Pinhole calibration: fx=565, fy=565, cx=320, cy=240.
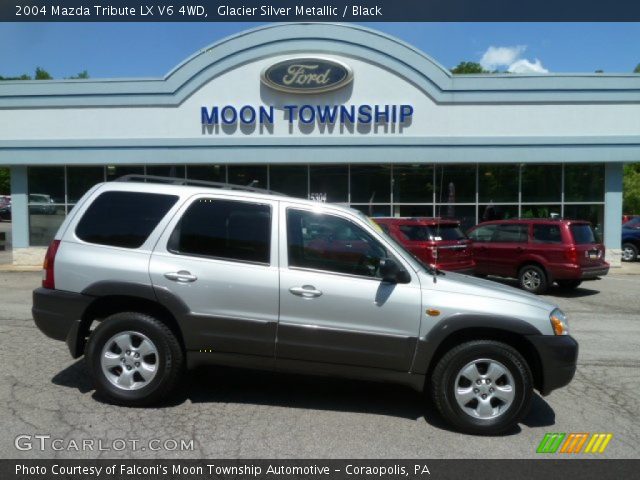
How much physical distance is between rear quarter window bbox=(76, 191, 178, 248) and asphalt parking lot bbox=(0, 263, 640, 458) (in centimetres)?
147

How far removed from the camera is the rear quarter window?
5.03 metres

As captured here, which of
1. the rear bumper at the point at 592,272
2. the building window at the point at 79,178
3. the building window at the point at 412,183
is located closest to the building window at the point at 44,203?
the building window at the point at 79,178

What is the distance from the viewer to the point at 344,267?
15.6 ft

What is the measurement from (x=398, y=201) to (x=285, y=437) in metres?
13.8

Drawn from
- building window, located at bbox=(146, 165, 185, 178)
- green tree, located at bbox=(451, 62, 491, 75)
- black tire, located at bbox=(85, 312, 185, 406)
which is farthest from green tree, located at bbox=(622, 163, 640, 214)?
black tire, located at bbox=(85, 312, 185, 406)

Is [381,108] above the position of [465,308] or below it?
above

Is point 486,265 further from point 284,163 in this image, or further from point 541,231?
point 284,163

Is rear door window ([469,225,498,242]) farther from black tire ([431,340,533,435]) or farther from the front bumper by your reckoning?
black tire ([431,340,533,435])

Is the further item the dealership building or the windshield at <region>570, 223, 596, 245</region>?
the dealership building

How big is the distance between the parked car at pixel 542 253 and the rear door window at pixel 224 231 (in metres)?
9.27

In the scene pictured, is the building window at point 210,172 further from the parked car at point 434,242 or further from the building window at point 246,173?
the parked car at point 434,242

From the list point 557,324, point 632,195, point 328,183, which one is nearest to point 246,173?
point 328,183
